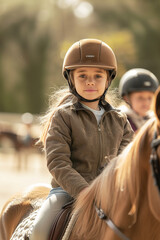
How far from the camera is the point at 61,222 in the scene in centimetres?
345

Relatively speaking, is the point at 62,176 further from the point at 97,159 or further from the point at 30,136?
the point at 30,136

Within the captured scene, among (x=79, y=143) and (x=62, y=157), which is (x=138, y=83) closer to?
(x=79, y=143)

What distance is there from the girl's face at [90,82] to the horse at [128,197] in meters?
0.91

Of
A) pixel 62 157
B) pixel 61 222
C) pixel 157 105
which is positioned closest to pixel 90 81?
pixel 62 157

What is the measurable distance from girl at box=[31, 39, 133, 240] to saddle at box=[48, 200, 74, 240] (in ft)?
0.28

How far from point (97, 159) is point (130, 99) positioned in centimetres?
394

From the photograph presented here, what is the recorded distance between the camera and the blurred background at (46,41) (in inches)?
987

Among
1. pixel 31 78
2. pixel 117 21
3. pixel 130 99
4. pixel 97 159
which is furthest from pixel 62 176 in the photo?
pixel 31 78

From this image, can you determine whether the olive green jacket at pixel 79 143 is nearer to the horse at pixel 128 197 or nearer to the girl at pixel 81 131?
the girl at pixel 81 131

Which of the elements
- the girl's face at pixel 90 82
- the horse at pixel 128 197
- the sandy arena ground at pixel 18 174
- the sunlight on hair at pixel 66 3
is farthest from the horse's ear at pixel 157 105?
the sunlight on hair at pixel 66 3

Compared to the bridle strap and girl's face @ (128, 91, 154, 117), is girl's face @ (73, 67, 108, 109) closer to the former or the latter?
the bridle strap

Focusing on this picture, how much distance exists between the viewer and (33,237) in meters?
3.63

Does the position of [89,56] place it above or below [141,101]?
above

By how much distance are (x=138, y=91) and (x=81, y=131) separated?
4.00 meters
